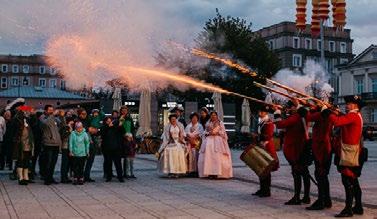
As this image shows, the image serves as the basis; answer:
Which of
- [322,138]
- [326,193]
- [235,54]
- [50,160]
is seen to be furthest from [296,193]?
[235,54]

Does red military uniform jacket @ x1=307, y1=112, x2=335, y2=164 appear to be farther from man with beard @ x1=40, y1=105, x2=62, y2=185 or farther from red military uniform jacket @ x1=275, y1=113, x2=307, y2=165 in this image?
man with beard @ x1=40, y1=105, x2=62, y2=185

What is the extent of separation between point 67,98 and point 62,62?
58841 mm

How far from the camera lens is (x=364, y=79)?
74500 millimetres

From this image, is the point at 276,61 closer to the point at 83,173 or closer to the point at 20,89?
the point at 83,173

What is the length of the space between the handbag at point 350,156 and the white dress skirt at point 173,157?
6815 mm

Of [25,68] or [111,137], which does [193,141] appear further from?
[25,68]

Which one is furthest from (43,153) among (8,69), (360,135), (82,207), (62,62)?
(8,69)

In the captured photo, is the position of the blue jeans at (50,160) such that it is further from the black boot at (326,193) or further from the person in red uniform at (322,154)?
the black boot at (326,193)

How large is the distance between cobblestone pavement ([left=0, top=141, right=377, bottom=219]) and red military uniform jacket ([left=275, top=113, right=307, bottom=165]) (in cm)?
95

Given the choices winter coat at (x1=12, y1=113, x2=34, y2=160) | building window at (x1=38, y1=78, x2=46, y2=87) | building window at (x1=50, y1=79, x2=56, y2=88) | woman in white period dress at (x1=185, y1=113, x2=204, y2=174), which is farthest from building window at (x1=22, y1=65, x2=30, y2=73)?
winter coat at (x1=12, y1=113, x2=34, y2=160)

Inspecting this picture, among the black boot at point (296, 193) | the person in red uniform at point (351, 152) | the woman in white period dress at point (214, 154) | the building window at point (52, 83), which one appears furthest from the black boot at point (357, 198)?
the building window at point (52, 83)

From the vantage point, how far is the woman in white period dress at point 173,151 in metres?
14.8

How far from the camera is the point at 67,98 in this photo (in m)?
73.2

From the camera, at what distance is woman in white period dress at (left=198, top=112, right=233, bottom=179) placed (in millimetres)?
14438
